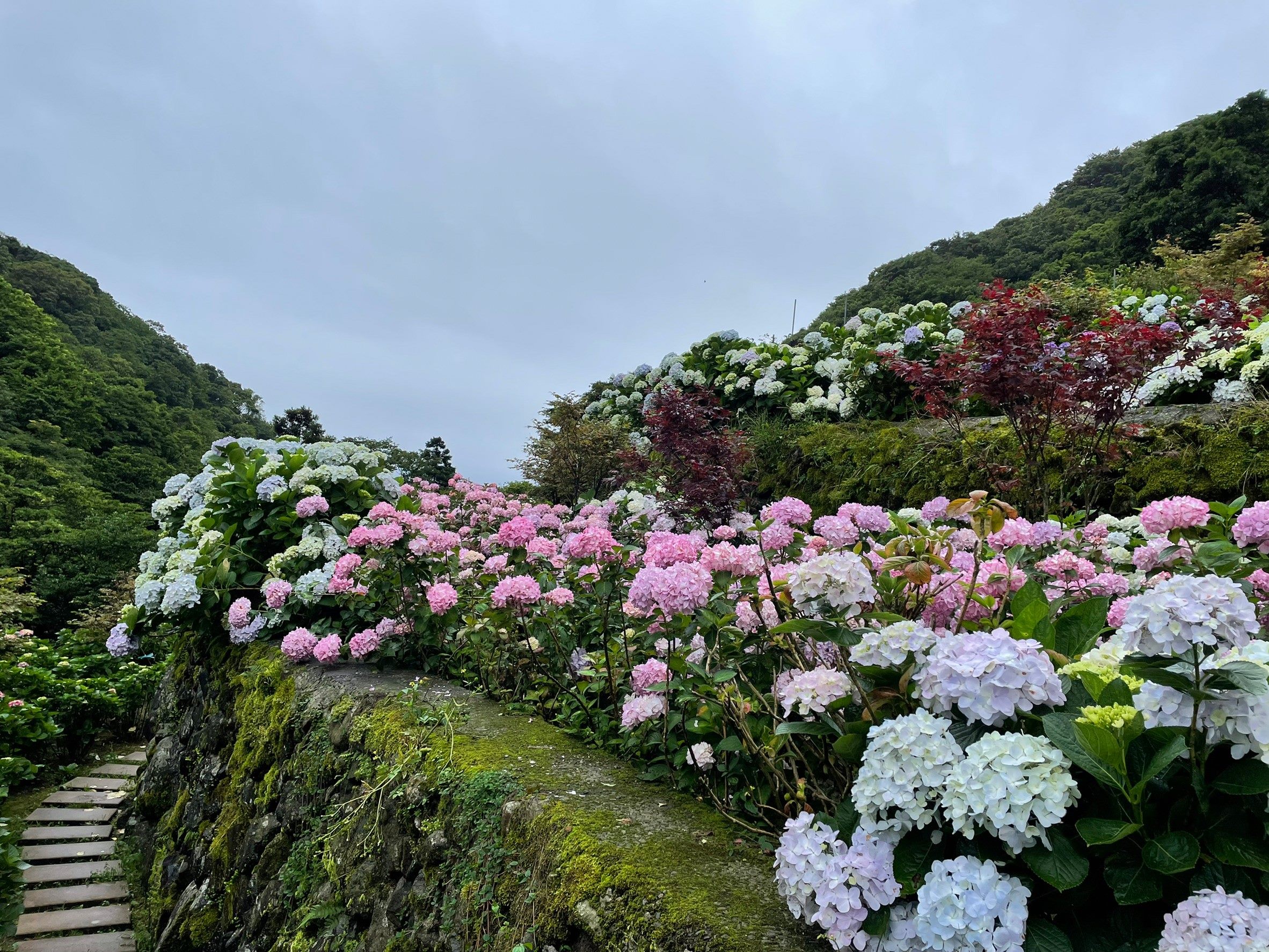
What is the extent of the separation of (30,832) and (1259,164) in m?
27.2

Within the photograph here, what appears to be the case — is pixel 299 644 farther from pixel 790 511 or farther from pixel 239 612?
pixel 790 511

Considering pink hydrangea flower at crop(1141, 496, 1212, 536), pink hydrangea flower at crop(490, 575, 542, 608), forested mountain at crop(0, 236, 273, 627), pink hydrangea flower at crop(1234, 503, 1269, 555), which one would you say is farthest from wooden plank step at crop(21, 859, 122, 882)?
forested mountain at crop(0, 236, 273, 627)

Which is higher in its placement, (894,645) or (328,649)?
(894,645)

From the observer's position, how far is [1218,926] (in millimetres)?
798

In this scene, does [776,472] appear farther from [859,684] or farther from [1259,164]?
[1259,164]

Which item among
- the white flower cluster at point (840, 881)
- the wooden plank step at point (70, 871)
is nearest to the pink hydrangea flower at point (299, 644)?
the white flower cluster at point (840, 881)

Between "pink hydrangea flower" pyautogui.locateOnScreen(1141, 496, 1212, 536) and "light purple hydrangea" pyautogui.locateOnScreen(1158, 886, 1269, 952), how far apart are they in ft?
3.36

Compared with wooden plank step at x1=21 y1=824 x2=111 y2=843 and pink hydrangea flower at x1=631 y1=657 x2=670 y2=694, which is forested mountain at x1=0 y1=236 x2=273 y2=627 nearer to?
wooden plank step at x1=21 y1=824 x2=111 y2=843

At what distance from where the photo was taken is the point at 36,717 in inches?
269

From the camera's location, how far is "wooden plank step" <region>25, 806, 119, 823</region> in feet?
19.9

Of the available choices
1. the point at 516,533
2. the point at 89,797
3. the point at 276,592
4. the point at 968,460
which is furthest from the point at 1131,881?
the point at 89,797

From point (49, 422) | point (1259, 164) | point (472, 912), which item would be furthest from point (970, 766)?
point (49, 422)

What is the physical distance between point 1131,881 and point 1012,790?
0.19 meters

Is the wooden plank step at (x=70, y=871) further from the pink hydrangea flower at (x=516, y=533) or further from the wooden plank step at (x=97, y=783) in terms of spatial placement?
the pink hydrangea flower at (x=516, y=533)
